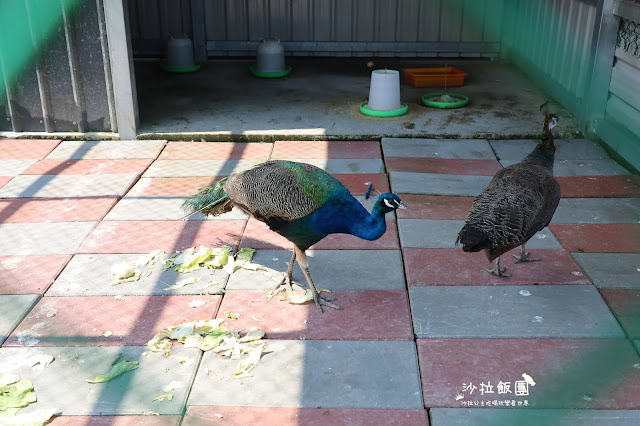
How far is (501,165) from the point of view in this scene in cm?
682

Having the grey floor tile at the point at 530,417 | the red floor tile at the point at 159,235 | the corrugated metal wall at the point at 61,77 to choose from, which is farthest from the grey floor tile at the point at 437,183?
the corrugated metal wall at the point at 61,77

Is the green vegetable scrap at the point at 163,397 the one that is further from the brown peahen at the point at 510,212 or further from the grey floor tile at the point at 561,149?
the grey floor tile at the point at 561,149

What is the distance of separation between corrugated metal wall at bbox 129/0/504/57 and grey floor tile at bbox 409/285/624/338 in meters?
7.36

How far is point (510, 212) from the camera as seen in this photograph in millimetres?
4344

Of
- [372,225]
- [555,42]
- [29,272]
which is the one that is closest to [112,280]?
[29,272]

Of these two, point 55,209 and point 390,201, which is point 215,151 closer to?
point 55,209

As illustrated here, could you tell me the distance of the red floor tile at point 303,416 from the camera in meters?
3.39

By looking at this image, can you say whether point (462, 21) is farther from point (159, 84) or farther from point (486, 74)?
point (159, 84)

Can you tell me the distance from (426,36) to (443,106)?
311 centimetres

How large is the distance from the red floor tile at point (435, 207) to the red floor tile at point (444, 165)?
65 cm

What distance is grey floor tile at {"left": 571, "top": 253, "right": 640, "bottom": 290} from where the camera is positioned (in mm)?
4641

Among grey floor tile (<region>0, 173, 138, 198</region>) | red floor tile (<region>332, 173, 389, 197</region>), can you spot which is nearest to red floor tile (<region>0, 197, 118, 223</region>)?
grey floor tile (<region>0, 173, 138, 198</region>)

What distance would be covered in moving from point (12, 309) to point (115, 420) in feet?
4.73

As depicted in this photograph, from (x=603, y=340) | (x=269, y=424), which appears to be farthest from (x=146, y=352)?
(x=603, y=340)
